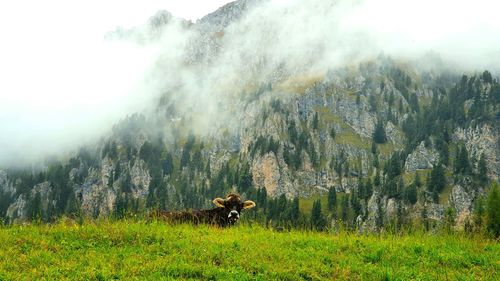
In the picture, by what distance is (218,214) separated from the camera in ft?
84.6

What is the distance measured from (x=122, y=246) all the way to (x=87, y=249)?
111 cm

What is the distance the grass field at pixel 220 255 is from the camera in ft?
41.9

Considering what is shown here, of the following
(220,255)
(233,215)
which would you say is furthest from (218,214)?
(220,255)

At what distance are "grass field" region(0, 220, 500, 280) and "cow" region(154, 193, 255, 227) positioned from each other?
5.16 metres

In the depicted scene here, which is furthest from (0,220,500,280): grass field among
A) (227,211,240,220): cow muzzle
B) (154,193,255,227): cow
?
(227,211,240,220): cow muzzle

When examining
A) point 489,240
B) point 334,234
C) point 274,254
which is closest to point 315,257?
point 274,254

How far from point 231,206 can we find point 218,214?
85 centimetres

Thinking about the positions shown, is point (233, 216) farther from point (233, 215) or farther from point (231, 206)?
point (231, 206)

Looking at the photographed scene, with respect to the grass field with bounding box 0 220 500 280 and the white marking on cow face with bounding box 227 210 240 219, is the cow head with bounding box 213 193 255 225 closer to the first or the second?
the white marking on cow face with bounding box 227 210 240 219

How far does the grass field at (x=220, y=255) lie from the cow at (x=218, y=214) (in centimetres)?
516

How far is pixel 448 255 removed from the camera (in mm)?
16047

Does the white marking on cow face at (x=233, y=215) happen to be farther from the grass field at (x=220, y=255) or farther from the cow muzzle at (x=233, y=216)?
the grass field at (x=220, y=255)

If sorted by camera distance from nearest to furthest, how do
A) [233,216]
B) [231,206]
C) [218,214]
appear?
[233,216] → [218,214] → [231,206]

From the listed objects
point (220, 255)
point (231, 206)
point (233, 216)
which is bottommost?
point (233, 216)
